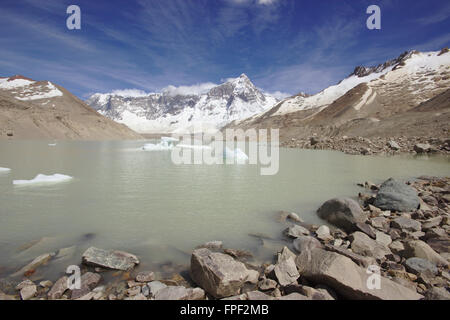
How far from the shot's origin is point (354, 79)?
378 ft

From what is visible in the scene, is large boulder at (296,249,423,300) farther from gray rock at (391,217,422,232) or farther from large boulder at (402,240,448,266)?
gray rock at (391,217,422,232)

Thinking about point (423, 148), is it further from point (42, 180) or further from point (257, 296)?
point (42, 180)

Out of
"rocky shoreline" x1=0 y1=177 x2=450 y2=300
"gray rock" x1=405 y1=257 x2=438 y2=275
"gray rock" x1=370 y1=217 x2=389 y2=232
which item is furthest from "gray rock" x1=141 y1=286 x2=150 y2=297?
"gray rock" x1=370 y1=217 x2=389 y2=232

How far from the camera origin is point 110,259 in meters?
3.52

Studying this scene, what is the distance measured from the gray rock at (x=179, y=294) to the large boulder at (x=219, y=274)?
0.43ft

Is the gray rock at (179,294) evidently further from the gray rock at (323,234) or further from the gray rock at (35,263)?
the gray rock at (323,234)

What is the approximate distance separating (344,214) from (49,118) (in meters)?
79.7

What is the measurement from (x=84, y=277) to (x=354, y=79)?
136 meters

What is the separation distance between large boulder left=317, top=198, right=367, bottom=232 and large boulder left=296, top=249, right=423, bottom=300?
2.16 metres

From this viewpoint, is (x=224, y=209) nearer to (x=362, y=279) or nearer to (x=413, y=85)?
(x=362, y=279)

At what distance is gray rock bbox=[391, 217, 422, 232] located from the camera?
4.69 metres

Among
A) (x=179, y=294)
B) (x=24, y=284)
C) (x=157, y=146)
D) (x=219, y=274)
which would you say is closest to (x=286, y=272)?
(x=219, y=274)

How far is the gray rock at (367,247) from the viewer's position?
3699 mm
